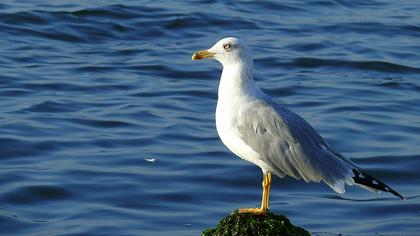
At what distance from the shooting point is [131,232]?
928 cm

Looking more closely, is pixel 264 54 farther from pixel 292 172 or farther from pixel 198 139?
pixel 292 172

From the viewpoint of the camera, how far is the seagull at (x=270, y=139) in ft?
24.3

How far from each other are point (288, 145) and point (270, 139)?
136mm

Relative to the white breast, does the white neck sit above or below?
above

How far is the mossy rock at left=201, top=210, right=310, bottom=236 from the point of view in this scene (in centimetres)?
666

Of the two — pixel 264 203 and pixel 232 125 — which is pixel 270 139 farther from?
pixel 264 203

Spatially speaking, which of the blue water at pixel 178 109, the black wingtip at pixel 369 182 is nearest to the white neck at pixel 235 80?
the black wingtip at pixel 369 182

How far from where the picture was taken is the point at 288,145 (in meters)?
7.55

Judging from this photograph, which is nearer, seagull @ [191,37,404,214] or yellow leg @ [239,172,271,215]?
yellow leg @ [239,172,271,215]

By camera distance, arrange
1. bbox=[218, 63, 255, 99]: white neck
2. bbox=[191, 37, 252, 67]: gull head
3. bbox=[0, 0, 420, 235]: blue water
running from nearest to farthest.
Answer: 1. bbox=[218, 63, 255, 99]: white neck
2. bbox=[191, 37, 252, 67]: gull head
3. bbox=[0, 0, 420, 235]: blue water

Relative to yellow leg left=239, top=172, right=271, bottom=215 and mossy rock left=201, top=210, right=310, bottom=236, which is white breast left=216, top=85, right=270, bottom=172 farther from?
mossy rock left=201, top=210, right=310, bottom=236

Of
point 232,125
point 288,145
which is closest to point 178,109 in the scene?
point 288,145

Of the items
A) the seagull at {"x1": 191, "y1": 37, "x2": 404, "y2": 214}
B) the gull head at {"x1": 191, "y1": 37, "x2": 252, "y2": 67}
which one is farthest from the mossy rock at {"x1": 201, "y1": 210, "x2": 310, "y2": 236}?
the gull head at {"x1": 191, "y1": 37, "x2": 252, "y2": 67}

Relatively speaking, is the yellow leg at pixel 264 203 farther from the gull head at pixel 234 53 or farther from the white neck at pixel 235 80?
the gull head at pixel 234 53
